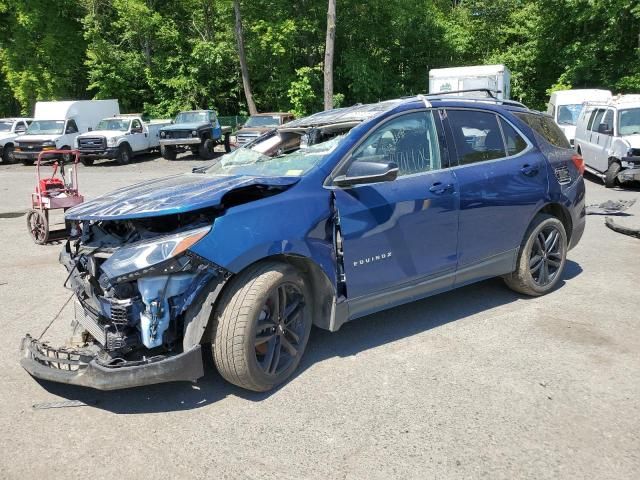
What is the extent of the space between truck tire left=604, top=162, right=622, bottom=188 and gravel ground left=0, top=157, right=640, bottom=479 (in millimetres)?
8794

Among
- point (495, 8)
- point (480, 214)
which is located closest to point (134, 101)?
point (495, 8)

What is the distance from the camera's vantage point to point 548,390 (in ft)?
11.6

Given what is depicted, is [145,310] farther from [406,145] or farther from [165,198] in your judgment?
[406,145]

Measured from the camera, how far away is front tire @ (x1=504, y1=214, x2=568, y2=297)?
504 cm

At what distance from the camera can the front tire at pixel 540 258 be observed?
16.5 feet

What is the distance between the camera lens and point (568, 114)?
1880 cm

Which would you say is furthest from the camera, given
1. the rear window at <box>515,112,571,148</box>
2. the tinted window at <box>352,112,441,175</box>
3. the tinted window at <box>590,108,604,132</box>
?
the tinted window at <box>590,108,604,132</box>

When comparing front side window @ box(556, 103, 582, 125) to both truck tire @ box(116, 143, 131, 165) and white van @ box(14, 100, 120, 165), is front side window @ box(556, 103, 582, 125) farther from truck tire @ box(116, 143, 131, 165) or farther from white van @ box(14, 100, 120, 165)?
white van @ box(14, 100, 120, 165)

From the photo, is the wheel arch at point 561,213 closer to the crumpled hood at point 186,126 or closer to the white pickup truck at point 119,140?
the crumpled hood at point 186,126

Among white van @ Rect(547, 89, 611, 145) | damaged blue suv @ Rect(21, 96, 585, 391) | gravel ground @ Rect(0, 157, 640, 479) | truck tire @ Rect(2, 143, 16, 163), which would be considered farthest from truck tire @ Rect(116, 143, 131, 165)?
damaged blue suv @ Rect(21, 96, 585, 391)

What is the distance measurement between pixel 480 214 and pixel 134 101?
33.0m

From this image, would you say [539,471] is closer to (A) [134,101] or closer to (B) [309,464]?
(B) [309,464]

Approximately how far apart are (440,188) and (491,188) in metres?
0.61

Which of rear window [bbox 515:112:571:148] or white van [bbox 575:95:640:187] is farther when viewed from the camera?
white van [bbox 575:95:640:187]
